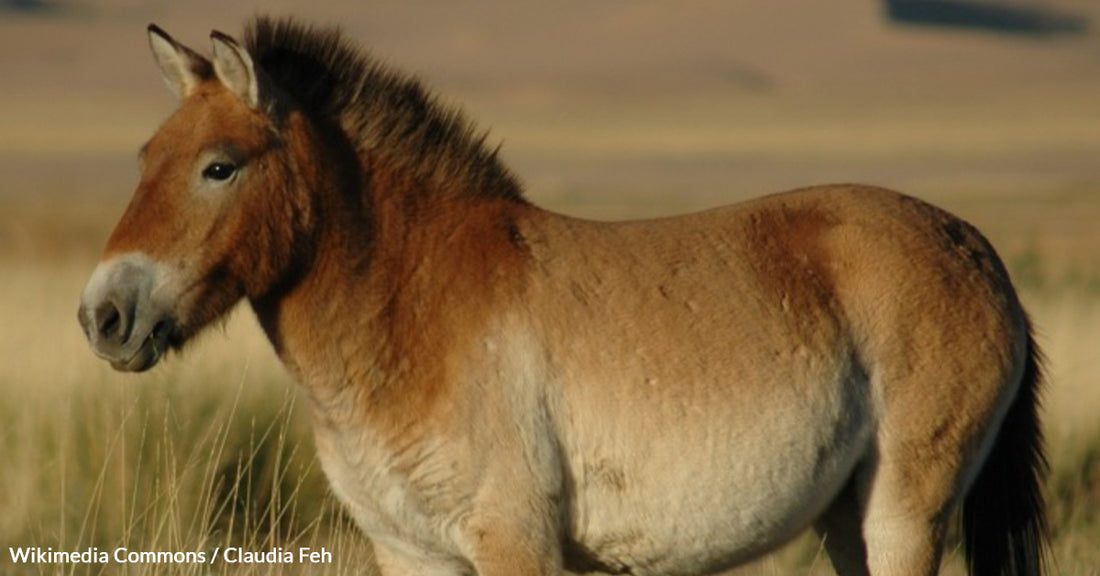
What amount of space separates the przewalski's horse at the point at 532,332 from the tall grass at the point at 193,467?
1560 mm

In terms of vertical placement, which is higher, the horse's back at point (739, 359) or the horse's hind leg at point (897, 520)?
the horse's back at point (739, 359)

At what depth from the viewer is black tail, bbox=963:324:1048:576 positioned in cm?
618

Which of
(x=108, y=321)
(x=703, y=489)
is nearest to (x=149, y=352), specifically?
(x=108, y=321)

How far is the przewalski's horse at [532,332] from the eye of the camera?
17.9 ft

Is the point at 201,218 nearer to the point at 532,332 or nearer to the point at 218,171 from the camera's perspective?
the point at 218,171

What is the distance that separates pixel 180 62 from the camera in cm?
565

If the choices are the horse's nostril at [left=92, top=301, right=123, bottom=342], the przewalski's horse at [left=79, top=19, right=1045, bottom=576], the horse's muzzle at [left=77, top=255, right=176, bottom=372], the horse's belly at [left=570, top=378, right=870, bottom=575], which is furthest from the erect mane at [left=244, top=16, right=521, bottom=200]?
the horse's belly at [left=570, top=378, right=870, bottom=575]

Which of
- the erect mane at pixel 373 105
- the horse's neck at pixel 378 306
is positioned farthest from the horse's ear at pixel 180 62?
the horse's neck at pixel 378 306

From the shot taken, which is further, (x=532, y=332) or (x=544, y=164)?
(x=544, y=164)

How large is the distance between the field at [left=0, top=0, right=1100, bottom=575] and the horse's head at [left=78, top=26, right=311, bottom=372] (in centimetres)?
51

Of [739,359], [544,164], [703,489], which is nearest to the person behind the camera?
[703,489]

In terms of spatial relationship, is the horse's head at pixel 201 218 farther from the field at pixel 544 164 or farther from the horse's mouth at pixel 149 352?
the field at pixel 544 164

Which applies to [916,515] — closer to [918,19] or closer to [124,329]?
[124,329]

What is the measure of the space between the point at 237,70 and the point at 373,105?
1.79 feet
